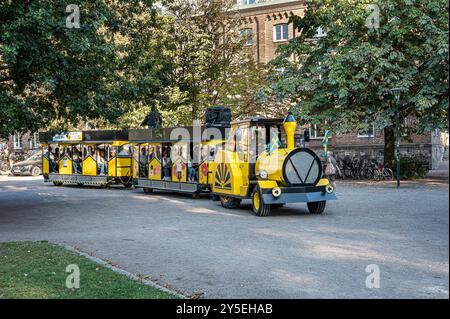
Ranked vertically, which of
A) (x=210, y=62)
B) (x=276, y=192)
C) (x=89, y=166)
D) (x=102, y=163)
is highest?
(x=210, y=62)

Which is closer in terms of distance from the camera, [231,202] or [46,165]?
[231,202]

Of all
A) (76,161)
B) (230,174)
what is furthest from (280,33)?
(230,174)

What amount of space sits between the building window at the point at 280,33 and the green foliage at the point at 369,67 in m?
20.3

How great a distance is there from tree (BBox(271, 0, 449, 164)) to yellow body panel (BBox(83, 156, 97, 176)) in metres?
10.6

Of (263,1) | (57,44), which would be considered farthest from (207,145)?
(263,1)

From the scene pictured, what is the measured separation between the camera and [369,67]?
84.9 feet

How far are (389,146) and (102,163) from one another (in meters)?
15.8

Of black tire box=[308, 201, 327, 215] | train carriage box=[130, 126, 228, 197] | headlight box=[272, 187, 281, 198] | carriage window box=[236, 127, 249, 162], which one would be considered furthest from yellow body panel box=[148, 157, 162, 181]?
headlight box=[272, 187, 281, 198]

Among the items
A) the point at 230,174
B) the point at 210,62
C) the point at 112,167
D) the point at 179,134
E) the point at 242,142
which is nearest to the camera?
the point at 242,142

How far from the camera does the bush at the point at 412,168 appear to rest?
2892cm

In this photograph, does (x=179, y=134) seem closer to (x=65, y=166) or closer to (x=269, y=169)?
(x=269, y=169)

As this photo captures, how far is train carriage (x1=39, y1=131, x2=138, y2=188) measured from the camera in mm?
27938

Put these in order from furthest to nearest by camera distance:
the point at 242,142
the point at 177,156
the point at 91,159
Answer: the point at 91,159 → the point at 177,156 → the point at 242,142

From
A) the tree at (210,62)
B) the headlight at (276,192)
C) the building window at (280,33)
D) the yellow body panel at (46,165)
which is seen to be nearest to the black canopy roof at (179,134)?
the headlight at (276,192)
